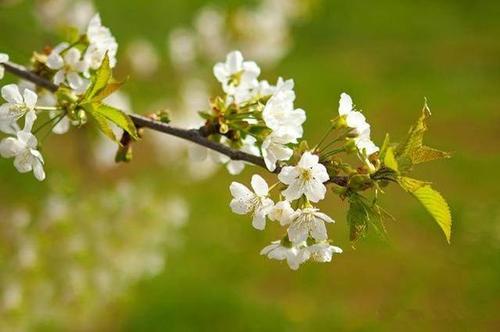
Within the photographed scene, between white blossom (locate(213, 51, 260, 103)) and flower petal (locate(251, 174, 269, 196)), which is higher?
white blossom (locate(213, 51, 260, 103))

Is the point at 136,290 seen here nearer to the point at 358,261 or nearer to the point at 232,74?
the point at 358,261


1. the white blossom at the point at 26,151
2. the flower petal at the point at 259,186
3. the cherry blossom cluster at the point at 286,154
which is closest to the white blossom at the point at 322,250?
the cherry blossom cluster at the point at 286,154

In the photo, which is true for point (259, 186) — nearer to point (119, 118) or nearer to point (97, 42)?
point (119, 118)

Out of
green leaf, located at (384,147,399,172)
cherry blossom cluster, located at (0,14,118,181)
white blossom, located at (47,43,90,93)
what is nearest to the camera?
green leaf, located at (384,147,399,172)

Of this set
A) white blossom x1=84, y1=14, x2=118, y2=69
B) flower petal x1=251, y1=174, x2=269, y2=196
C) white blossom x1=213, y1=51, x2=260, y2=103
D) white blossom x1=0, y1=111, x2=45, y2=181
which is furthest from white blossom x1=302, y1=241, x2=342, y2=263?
white blossom x1=84, y1=14, x2=118, y2=69

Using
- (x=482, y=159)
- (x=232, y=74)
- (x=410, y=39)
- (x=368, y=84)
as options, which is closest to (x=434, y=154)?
(x=232, y=74)

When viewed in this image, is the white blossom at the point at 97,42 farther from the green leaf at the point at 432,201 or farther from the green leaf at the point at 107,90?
the green leaf at the point at 432,201

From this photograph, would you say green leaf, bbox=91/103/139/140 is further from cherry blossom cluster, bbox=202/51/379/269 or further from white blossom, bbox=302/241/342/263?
white blossom, bbox=302/241/342/263
